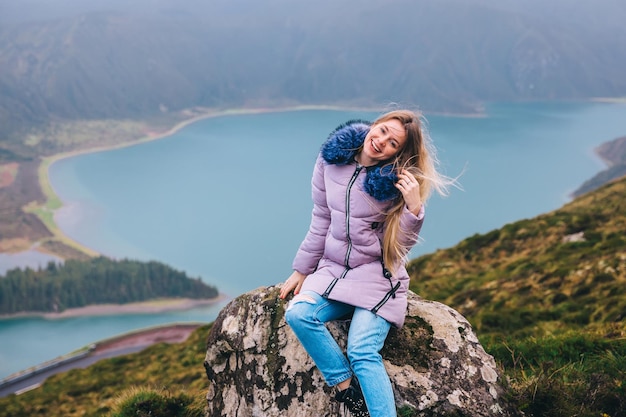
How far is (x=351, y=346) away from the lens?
448cm

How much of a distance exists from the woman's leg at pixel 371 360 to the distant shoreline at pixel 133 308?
10245cm

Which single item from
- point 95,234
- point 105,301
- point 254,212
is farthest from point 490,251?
point 95,234

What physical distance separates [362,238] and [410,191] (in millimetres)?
679

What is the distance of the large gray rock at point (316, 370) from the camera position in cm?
456

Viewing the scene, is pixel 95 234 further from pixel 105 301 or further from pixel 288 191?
pixel 288 191

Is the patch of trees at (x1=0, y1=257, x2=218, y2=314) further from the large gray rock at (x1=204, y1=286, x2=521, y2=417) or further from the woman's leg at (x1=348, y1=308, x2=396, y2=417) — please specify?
the woman's leg at (x1=348, y1=308, x2=396, y2=417)

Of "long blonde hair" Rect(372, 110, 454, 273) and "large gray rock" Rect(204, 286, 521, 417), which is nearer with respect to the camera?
"large gray rock" Rect(204, 286, 521, 417)

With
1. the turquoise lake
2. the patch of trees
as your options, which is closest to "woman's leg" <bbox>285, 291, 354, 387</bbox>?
the turquoise lake

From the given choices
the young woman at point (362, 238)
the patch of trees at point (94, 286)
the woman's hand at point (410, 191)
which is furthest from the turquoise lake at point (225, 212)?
the woman's hand at point (410, 191)

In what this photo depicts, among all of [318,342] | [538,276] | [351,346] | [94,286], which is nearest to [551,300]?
[538,276]

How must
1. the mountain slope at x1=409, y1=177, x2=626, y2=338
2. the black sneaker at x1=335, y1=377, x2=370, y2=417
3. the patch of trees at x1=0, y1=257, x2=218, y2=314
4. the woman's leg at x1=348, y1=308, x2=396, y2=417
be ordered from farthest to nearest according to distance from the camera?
the patch of trees at x1=0, y1=257, x2=218, y2=314 < the mountain slope at x1=409, y1=177, x2=626, y2=338 < the black sneaker at x1=335, y1=377, x2=370, y2=417 < the woman's leg at x1=348, y1=308, x2=396, y2=417

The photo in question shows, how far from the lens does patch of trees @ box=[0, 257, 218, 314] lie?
107m

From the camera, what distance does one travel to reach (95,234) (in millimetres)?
139000

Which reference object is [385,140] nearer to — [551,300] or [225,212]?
[551,300]
